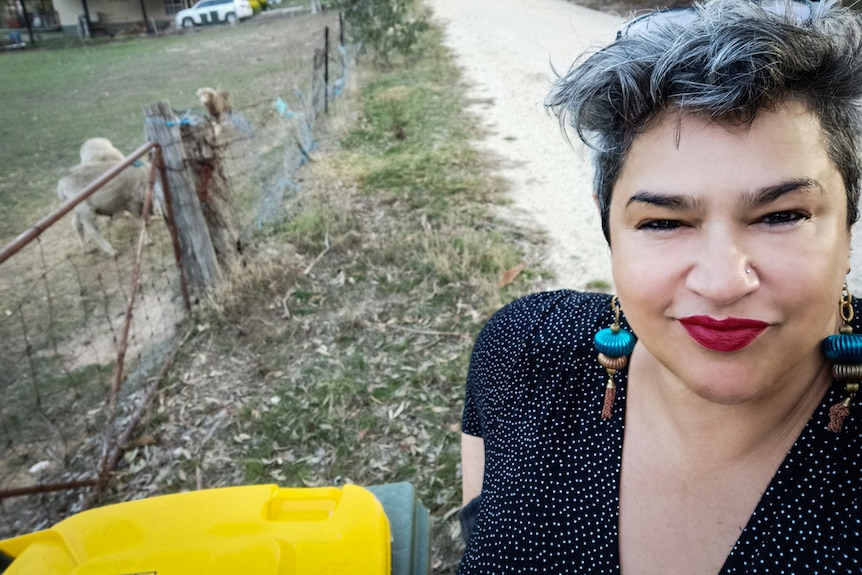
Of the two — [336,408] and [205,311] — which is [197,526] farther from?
[205,311]

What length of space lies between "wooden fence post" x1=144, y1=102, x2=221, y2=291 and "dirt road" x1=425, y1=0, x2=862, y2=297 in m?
2.63

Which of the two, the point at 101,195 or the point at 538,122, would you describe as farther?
the point at 538,122

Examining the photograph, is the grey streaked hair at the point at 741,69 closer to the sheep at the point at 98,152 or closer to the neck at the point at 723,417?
the neck at the point at 723,417

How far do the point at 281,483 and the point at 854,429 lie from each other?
2.76m

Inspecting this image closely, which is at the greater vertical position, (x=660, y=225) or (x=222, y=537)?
(x=660, y=225)

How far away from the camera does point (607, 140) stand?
4.20ft

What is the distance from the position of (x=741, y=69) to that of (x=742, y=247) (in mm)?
315

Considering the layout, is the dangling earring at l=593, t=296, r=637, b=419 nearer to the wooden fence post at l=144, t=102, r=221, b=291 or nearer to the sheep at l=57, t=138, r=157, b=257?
the wooden fence post at l=144, t=102, r=221, b=291

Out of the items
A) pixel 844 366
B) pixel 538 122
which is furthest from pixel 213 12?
pixel 844 366

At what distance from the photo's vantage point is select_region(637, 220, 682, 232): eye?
116cm

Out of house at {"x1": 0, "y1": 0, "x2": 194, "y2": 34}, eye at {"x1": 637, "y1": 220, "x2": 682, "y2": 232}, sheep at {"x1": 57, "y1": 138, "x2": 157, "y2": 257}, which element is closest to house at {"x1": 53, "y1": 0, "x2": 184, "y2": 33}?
house at {"x1": 0, "y1": 0, "x2": 194, "y2": 34}

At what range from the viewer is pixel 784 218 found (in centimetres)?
107

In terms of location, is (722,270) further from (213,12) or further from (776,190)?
(213,12)

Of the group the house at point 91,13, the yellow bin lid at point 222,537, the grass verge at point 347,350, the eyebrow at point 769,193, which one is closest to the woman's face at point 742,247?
the eyebrow at point 769,193
